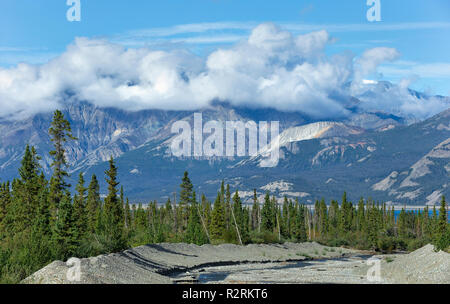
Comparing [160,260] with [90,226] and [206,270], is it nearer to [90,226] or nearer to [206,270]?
[206,270]

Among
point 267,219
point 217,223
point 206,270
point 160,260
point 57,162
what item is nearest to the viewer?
point 206,270

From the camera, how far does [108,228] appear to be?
7706cm

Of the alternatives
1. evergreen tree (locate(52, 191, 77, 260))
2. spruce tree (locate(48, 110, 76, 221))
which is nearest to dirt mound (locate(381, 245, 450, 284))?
evergreen tree (locate(52, 191, 77, 260))

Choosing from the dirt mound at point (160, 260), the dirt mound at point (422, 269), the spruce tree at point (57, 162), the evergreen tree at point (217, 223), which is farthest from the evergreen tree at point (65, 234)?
the evergreen tree at point (217, 223)

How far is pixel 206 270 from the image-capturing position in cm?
7625

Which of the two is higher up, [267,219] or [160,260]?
[267,219]

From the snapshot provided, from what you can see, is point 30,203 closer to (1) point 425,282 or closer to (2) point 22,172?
(2) point 22,172

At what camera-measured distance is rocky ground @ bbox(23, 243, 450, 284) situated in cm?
4791

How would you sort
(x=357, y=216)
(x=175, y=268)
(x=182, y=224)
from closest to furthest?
(x=175, y=268), (x=182, y=224), (x=357, y=216)

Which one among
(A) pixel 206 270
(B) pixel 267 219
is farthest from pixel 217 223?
(A) pixel 206 270
